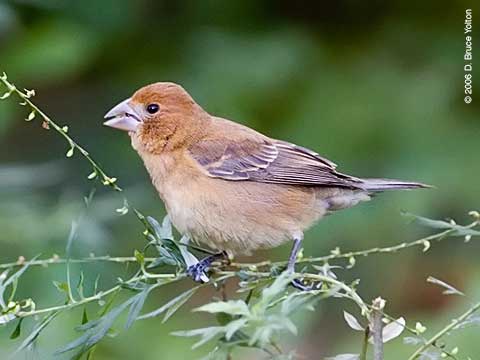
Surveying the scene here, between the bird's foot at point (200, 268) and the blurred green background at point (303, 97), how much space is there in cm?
166

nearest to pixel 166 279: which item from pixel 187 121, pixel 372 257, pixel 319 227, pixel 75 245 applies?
pixel 187 121

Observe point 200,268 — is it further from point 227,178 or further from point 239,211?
point 227,178

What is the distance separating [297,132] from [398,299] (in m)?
1.17

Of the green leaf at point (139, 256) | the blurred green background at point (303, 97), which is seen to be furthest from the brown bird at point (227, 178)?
the blurred green background at point (303, 97)

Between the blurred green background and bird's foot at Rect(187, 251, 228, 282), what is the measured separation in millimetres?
1659

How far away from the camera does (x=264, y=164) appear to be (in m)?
3.61

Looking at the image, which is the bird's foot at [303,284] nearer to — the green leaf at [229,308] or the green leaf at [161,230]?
the green leaf at [161,230]

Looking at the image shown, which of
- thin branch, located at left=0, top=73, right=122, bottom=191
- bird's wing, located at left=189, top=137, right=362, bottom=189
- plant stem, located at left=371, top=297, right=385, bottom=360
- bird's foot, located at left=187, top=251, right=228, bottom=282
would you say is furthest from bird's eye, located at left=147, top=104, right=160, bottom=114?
plant stem, located at left=371, top=297, right=385, bottom=360

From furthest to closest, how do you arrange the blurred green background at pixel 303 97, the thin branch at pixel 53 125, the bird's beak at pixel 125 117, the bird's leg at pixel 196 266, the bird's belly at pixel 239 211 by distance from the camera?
the blurred green background at pixel 303 97, the bird's beak at pixel 125 117, the bird's belly at pixel 239 211, the bird's leg at pixel 196 266, the thin branch at pixel 53 125

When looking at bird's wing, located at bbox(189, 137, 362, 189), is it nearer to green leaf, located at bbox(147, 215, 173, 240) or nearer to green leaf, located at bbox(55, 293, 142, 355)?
green leaf, located at bbox(147, 215, 173, 240)

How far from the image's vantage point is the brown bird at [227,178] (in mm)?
3260

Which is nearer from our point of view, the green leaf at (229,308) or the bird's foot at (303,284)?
the green leaf at (229,308)

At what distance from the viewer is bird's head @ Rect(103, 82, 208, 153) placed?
3.50 meters

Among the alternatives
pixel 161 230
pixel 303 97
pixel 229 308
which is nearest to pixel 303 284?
pixel 161 230
